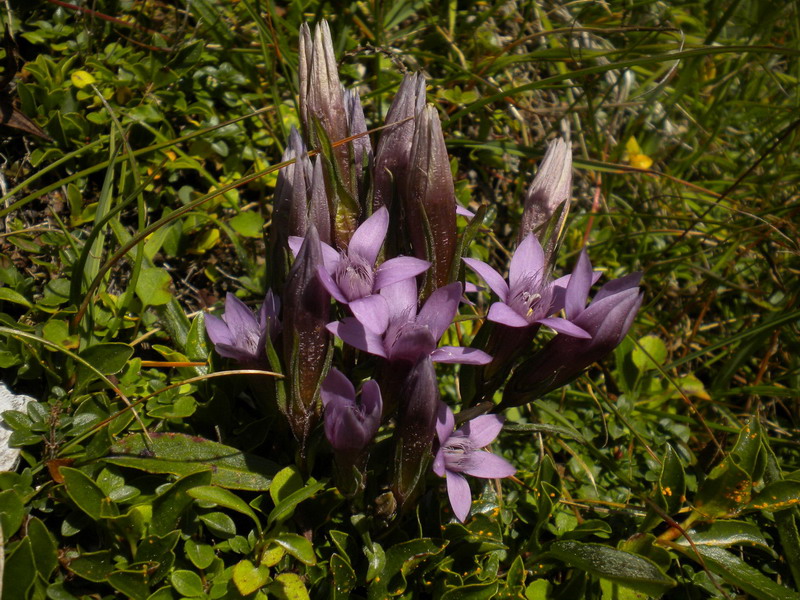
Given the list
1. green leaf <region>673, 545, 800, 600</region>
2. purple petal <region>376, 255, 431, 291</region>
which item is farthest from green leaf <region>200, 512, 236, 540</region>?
green leaf <region>673, 545, 800, 600</region>

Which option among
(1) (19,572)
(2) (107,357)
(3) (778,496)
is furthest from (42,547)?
(3) (778,496)

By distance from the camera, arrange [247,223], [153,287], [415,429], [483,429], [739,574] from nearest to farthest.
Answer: [415,429] → [483,429] → [739,574] → [153,287] → [247,223]

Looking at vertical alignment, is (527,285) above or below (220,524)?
above

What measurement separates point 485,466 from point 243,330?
70cm

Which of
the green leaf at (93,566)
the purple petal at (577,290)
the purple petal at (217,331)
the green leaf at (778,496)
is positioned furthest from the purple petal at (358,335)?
the green leaf at (778,496)

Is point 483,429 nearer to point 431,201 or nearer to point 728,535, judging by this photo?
point 431,201

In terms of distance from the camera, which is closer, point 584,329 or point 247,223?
point 584,329

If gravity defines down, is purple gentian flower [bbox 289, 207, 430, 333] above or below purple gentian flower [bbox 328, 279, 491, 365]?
above

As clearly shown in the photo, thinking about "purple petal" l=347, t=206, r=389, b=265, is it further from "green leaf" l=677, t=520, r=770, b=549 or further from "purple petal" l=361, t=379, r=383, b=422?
"green leaf" l=677, t=520, r=770, b=549

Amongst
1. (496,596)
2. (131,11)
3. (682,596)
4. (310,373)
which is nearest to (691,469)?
(682,596)

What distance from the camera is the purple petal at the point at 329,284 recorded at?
145cm

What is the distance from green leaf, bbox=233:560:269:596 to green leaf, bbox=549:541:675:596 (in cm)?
77

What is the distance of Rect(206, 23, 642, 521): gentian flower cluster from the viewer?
4.90 ft

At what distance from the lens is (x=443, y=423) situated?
160cm
